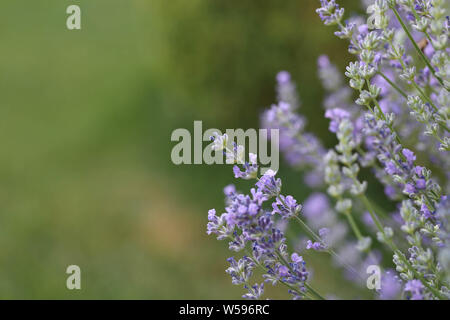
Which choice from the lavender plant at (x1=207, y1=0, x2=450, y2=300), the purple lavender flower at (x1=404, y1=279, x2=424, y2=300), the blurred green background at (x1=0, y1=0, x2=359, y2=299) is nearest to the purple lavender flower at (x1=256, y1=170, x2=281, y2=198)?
the lavender plant at (x1=207, y1=0, x2=450, y2=300)

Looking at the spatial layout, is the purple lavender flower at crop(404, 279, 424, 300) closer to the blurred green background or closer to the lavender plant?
the lavender plant

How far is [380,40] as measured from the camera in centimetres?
116

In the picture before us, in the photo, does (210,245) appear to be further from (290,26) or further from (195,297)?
(290,26)

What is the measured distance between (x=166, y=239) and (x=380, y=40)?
2.97 metres

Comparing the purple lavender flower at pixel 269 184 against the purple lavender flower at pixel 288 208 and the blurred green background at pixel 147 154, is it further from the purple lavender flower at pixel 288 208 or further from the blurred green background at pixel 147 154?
the blurred green background at pixel 147 154

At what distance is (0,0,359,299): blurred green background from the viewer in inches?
138

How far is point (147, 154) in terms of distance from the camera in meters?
4.69

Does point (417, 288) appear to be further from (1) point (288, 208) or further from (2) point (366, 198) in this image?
(1) point (288, 208)

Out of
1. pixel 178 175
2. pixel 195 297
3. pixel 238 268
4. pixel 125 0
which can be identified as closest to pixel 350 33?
pixel 238 268

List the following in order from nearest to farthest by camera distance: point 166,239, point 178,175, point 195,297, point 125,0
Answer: point 195,297
point 166,239
point 178,175
point 125,0

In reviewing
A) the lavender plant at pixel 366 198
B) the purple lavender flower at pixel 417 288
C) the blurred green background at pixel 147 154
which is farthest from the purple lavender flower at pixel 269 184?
the blurred green background at pixel 147 154

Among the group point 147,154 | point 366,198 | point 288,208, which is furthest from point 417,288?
point 147,154
